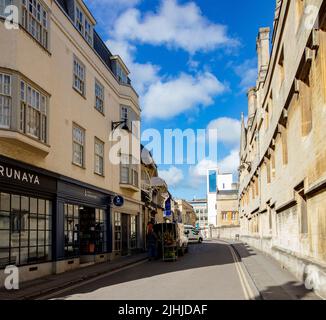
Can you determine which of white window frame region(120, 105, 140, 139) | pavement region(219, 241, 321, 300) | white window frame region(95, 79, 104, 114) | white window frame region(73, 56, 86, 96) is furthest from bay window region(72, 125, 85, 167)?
pavement region(219, 241, 321, 300)

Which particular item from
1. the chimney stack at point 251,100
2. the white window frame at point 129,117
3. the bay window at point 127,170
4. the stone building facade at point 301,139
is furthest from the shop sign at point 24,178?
the chimney stack at point 251,100

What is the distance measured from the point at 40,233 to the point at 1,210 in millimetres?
2901

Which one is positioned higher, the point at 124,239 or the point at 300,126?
the point at 300,126

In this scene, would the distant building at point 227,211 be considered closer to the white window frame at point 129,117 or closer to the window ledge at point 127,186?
the white window frame at point 129,117

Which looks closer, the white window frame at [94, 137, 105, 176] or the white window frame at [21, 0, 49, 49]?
the white window frame at [21, 0, 49, 49]

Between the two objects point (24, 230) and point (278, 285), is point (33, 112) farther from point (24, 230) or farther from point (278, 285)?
point (278, 285)

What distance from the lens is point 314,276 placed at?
11641mm

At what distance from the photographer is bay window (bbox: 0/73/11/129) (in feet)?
47.1

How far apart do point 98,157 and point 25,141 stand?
9701 millimetres

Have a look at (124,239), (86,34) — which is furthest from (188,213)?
(86,34)

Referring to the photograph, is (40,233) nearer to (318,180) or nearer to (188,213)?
(318,180)

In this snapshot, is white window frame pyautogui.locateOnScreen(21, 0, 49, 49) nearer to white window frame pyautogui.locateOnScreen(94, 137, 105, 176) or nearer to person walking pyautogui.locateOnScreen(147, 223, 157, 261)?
white window frame pyautogui.locateOnScreen(94, 137, 105, 176)

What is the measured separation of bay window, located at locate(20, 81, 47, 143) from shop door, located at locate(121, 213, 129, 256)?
12870mm
